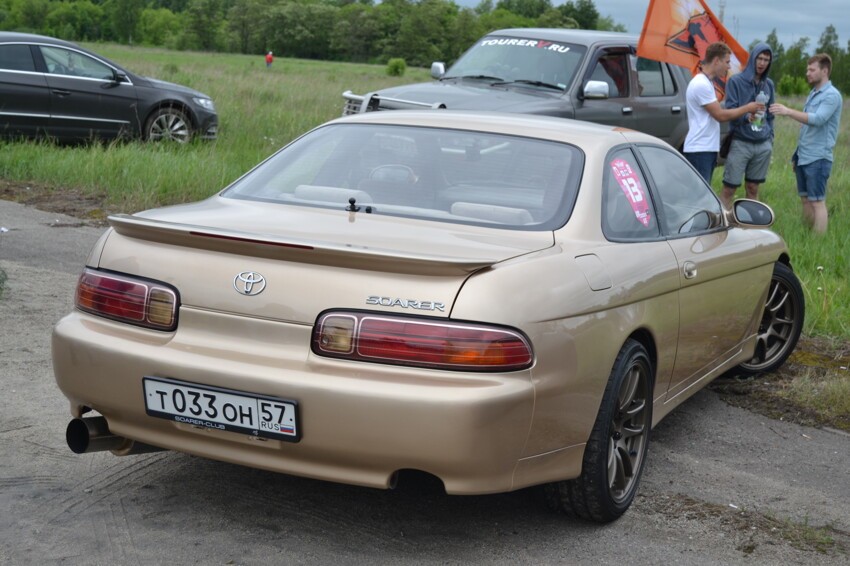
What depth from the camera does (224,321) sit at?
11.7 ft

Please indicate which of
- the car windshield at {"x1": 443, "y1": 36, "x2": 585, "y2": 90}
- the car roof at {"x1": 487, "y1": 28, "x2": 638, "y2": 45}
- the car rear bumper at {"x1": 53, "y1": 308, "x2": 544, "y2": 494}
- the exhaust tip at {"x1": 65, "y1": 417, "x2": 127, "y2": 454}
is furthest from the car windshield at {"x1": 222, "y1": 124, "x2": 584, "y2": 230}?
the car roof at {"x1": 487, "y1": 28, "x2": 638, "y2": 45}

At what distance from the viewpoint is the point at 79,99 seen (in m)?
14.0

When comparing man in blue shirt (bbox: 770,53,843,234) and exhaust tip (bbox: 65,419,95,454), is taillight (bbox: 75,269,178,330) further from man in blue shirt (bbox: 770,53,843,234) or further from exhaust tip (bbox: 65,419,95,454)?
man in blue shirt (bbox: 770,53,843,234)

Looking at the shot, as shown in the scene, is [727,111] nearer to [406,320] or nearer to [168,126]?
[406,320]

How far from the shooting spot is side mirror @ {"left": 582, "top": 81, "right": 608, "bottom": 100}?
11289 mm

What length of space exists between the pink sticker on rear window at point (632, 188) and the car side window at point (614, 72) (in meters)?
7.34

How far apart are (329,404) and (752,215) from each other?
295 cm

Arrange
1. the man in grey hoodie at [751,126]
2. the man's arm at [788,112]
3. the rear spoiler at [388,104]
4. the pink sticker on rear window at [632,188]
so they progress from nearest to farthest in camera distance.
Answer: the pink sticker on rear window at [632,188] → the man's arm at [788,112] → the man in grey hoodie at [751,126] → the rear spoiler at [388,104]

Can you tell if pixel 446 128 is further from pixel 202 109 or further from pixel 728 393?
pixel 202 109

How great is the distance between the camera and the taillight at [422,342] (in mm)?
3365

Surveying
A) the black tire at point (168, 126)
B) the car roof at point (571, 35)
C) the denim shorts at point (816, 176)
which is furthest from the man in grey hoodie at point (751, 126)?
the black tire at point (168, 126)

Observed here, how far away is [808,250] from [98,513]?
7221 mm

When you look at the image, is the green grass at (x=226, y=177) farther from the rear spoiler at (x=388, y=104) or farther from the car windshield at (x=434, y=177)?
the car windshield at (x=434, y=177)

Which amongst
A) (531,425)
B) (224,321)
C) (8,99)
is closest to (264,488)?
(224,321)
